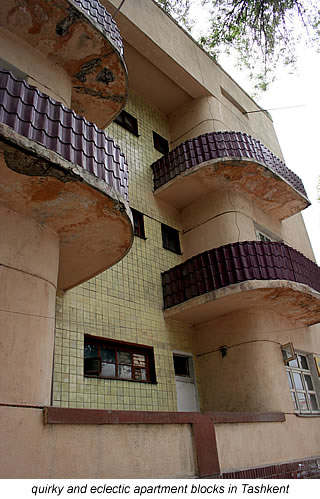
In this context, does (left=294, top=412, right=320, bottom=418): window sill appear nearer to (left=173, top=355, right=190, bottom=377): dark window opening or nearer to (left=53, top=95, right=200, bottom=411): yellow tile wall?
(left=173, top=355, right=190, bottom=377): dark window opening

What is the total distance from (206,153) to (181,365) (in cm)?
625

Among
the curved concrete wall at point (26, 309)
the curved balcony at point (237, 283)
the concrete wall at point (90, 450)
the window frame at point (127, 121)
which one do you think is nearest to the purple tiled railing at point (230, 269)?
the curved balcony at point (237, 283)

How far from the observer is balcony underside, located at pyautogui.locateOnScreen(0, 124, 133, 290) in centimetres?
509

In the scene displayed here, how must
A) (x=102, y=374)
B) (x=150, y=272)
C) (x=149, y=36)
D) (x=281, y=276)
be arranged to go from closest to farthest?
1. (x=102, y=374)
2. (x=281, y=276)
3. (x=150, y=272)
4. (x=149, y=36)

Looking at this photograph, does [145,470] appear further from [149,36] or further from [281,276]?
[149,36]

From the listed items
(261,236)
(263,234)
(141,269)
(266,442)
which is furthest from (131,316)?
(263,234)

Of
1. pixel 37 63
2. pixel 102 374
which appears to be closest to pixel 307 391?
pixel 102 374

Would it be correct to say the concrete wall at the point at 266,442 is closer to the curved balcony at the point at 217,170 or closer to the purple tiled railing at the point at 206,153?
the curved balcony at the point at 217,170

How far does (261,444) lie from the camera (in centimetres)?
835

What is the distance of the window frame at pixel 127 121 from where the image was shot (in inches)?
491

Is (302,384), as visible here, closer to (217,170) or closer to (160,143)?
(217,170)

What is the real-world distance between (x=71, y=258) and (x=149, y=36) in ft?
29.5

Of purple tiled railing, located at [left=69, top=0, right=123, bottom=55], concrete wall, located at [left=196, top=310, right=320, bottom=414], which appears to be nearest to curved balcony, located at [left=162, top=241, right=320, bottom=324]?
concrete wall, located at [left=196, top=310, right=320, bottom=414]

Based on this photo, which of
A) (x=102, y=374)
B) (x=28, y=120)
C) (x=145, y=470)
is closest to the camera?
(x=28, y=120)
